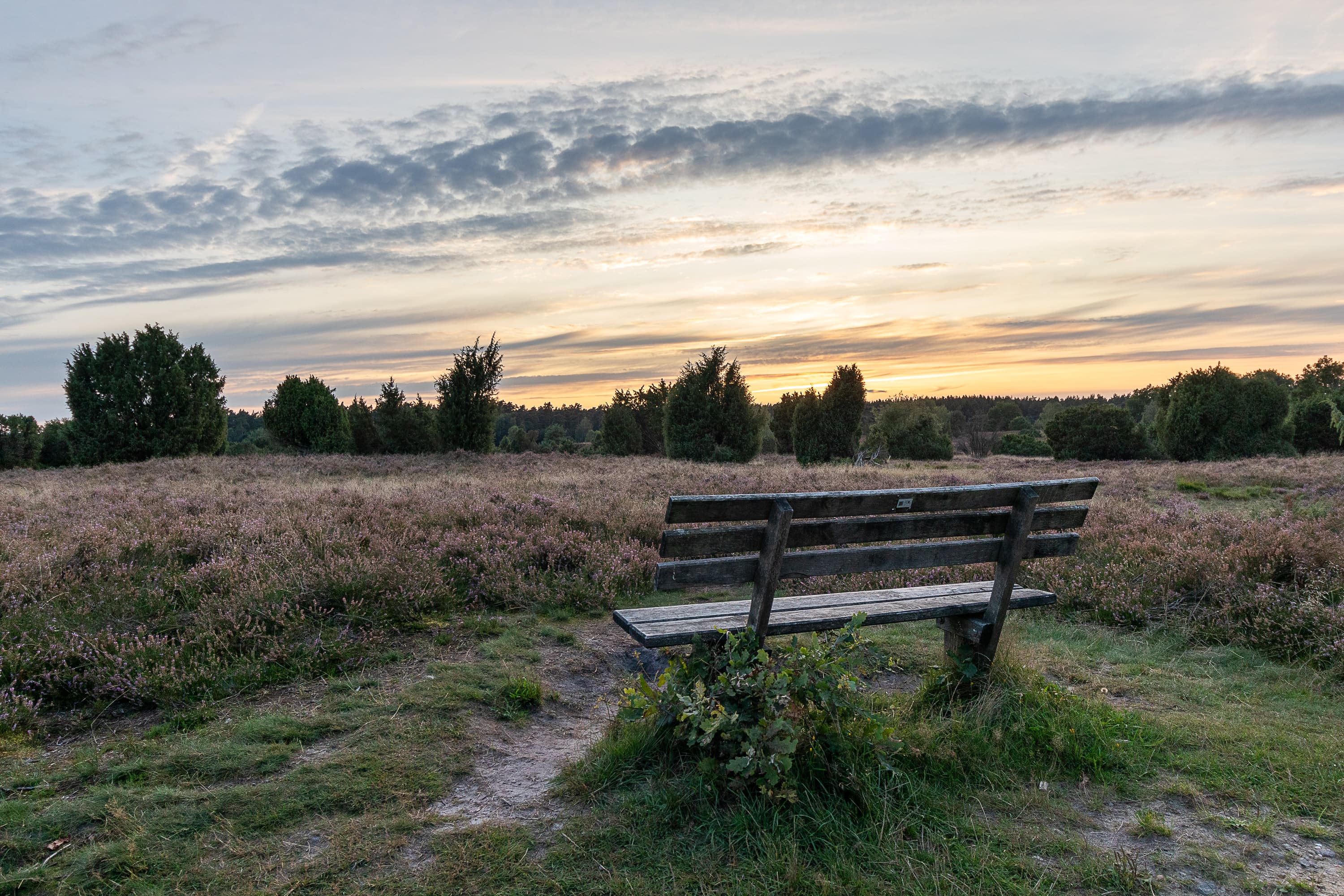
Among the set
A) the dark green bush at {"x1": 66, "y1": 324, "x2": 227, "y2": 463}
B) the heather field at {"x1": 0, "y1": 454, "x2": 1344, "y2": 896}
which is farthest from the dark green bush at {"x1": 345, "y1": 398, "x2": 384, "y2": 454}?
the heather field at {"x1": 0, "y1": 454, "x2": 1344, "y2": 896}

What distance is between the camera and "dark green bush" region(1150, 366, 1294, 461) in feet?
93.8

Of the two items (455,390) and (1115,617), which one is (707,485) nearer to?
(1115,617)

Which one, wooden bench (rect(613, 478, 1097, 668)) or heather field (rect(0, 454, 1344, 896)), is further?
wooden bench (rect(613, 478, 1097, 668))

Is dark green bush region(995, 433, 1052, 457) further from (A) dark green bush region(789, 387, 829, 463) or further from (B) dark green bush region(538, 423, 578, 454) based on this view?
(B) dark green bush region(538, 423, 578, 454)

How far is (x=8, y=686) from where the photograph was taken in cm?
480

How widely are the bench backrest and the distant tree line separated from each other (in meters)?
24.3

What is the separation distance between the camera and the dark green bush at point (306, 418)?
1419 inches

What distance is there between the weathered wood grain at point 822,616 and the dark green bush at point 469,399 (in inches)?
1120

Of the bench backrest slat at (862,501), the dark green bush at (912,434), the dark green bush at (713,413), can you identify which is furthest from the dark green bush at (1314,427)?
the bench backrest slat at (862,501)

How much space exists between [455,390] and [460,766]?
28.9 m

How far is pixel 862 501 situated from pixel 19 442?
48994 mm

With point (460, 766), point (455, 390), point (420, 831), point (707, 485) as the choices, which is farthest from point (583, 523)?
point (455, 390)

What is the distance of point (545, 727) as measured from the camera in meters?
4.72

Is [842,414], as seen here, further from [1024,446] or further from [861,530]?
[861,530]
